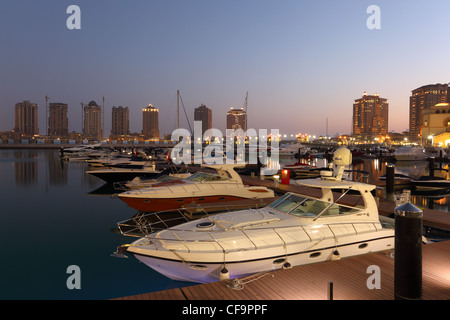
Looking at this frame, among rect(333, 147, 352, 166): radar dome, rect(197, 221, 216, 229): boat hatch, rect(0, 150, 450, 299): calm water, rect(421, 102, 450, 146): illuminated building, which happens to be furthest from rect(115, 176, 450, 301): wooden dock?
rect(421, 102, 450, 146): illuminated building

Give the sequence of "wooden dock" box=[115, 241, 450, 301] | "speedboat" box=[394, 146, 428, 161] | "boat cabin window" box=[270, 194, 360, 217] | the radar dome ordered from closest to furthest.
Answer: "wooden dock" box=[115, 241, 450, 301], "boat cabin window" box=[270, 194, 360, 217], the radar dome, "speedboat" box=[394, 146, 428, 161]

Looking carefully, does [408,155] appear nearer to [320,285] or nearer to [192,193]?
[192,193]

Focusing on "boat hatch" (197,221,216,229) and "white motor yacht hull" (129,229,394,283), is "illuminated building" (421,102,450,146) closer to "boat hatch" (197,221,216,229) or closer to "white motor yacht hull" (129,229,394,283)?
"white motor yacht hull" (129,229,394,283)

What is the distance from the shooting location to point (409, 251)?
5.51 meters

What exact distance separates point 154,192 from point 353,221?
10.8m

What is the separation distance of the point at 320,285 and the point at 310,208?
10.2 ft

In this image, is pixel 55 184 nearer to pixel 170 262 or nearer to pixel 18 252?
pixel 18 252

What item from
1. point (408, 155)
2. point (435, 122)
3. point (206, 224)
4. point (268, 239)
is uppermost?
point (435, 122)

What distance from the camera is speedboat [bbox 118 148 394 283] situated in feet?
25.6

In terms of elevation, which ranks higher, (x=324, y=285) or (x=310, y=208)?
(x=310, y=208)

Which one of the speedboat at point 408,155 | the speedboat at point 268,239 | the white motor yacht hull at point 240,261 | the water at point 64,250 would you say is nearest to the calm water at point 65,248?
the water at point 64,250

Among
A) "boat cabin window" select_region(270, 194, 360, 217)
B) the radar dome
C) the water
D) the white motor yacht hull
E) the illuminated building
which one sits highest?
the illuminated building

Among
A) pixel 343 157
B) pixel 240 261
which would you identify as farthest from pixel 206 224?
pixel 343 157
